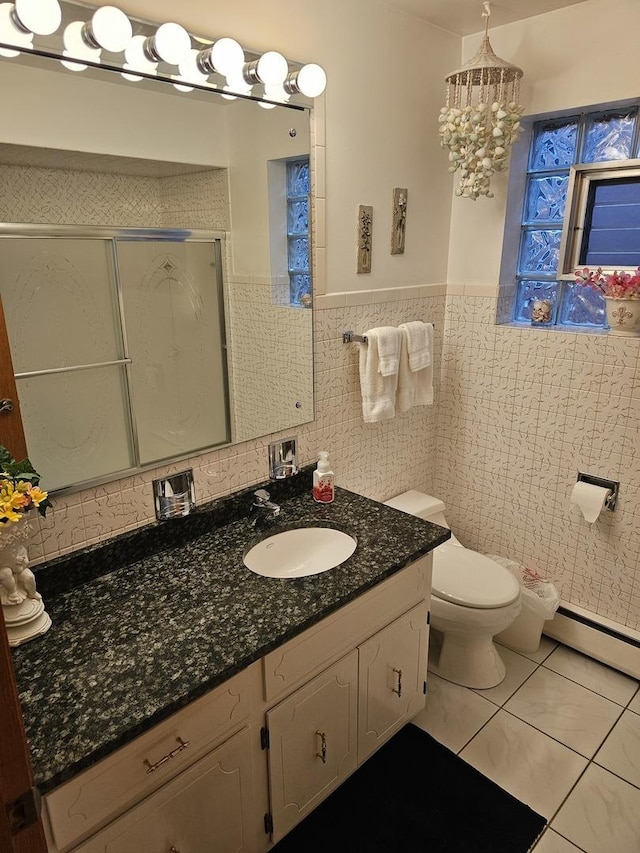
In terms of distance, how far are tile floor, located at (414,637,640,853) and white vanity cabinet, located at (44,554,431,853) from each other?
299 millimetres

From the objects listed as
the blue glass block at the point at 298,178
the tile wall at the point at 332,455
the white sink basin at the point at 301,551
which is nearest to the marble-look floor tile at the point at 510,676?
the tile wall at the point at 332,455

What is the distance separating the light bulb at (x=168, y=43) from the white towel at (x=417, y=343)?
1109 mm

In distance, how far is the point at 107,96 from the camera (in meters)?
1.33

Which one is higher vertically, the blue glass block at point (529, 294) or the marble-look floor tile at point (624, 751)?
the blue glass block at point (529, 294)

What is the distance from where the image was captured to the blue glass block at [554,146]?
2125 millimetres

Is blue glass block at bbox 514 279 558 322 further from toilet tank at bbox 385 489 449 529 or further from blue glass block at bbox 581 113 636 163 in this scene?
toilet tank at bbox 385 489 449 529

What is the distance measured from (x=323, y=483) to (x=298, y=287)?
657mm

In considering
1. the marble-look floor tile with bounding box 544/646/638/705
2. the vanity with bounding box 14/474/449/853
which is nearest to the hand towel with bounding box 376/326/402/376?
the vanity with bounding box 14/474/449/853

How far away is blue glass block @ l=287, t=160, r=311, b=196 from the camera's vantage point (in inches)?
69.2

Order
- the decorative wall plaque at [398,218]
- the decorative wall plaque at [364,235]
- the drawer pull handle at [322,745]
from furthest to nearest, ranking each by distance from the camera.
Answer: the decorative wall plaque at [398,218], the decorative wall plaque at [364,235], the drawer pull handle at [322,745]

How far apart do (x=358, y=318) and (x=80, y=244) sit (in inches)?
40.0

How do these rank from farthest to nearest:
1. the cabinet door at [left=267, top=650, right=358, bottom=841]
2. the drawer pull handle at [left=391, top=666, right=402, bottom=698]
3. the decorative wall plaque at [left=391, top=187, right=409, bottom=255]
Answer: the decorative wall plaque at [left=391, top=187, right=409, bottom=255]
the drawer pull handle at [left=391, top=666, right=402, bottom=698]
the cabinet door at [left=267, top=650, right=358, bottom=841]

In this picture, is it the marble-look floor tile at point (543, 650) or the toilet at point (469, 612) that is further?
the marble-look floor tile at point (543, 650)

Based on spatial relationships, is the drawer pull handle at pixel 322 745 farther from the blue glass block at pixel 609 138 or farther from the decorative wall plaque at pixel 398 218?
the blue glass block at pixel 609 138
